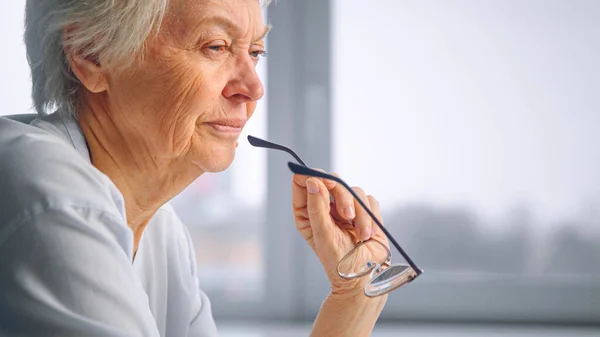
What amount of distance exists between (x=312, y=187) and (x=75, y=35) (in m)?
0.43

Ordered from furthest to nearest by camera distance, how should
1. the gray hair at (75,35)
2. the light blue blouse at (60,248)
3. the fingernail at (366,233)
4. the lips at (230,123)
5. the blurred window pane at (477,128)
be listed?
the blurred window pane at (477,128)
the fingernail at (366,233)
the lips at (230,123)
the gray hair at (75,35)
the light blue blouse at (60,248)

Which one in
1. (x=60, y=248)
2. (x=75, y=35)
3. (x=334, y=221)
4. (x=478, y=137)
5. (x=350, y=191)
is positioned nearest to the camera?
(x=60, y=248)

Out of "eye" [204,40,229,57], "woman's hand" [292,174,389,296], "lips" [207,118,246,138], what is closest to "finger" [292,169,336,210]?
"woman's hand" [292,174,389,296]

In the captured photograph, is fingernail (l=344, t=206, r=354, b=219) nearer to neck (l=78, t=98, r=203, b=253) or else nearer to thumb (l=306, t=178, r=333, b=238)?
thumb (l=306, t=178, r=333, b=238)

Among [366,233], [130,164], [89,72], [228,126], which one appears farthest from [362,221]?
[89,72]

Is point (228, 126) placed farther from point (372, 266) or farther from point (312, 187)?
point (372, 266)

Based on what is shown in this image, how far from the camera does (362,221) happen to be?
1115 mm

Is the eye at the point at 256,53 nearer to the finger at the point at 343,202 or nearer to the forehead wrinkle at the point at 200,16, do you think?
the forehead wrinkle at the point at 200,16

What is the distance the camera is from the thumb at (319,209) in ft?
3.58

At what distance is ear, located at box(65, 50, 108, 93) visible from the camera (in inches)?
37.5

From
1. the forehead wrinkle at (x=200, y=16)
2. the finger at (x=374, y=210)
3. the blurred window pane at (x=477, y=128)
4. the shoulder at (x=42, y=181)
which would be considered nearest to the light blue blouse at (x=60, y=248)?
the shoulder at (x=42, y=181)

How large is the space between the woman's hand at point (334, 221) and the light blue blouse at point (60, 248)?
0.34 meters

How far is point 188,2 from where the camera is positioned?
950 mm

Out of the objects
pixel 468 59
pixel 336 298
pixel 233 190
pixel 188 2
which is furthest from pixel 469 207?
pixel 188 2
